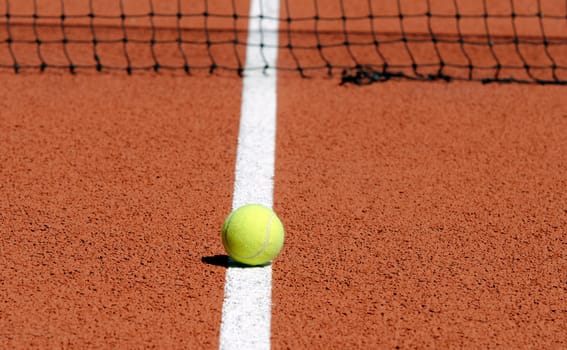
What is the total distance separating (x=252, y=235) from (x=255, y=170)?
1.14 m

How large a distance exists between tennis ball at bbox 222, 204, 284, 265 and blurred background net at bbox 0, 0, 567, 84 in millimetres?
2487

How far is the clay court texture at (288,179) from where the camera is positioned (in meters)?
3.95

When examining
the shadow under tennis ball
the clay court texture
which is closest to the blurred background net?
the clay court texture

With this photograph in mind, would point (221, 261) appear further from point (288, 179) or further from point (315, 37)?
point (315, 37)

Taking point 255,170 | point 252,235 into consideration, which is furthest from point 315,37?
point 252,235

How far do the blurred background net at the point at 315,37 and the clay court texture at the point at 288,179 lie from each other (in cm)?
2

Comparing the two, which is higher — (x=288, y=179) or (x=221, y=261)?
(x=288, y=179)

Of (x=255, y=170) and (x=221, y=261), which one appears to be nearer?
(x=221, y=261)

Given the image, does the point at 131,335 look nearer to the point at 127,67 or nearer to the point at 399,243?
the point at 399,243

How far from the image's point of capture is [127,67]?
658 cm

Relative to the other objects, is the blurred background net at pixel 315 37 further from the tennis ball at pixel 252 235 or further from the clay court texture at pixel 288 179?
the tennis ball at pixel 252 235

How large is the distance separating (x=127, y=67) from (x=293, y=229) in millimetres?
2428

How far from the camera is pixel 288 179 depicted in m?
5.13

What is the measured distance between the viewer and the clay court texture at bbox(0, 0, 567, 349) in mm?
3953
